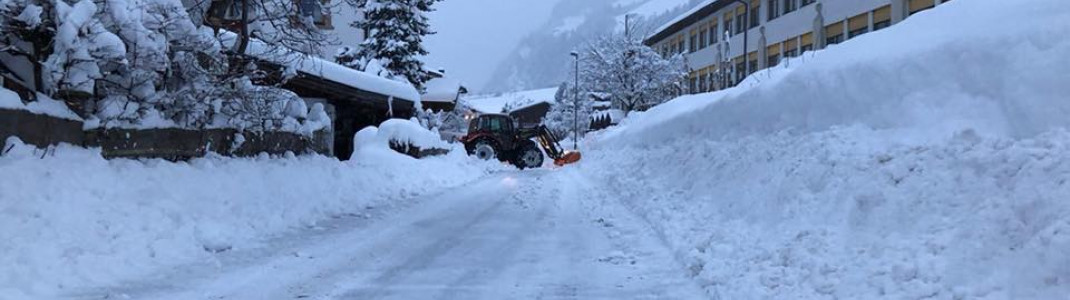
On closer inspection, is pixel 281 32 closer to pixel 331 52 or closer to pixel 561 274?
pixel 561 274

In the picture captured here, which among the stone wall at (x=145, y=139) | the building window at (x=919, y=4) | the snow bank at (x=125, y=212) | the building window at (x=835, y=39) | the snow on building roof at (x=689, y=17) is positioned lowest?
the snow bank at (x=125, y=212)

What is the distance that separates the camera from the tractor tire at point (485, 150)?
2833 centimetres

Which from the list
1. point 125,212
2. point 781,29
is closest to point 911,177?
point 125,212

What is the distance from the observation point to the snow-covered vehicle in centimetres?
2823

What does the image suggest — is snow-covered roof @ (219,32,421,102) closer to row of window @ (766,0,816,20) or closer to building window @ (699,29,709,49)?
row of window @ (766,0,816,20)

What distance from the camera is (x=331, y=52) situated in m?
37.0

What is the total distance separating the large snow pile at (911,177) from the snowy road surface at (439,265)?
62cm

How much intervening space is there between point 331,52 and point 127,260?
31.5m

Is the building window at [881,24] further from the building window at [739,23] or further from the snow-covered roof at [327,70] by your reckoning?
the snow-covered roof at [327,70]

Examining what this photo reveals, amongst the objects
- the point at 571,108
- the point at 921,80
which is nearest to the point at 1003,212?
the point at 921,80

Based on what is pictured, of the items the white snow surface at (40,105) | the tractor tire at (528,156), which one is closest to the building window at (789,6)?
the tractor tire at (528,156)

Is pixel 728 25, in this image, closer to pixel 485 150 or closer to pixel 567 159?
pixel 567 159

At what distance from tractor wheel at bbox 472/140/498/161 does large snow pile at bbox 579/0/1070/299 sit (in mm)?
18413

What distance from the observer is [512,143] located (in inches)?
1153
